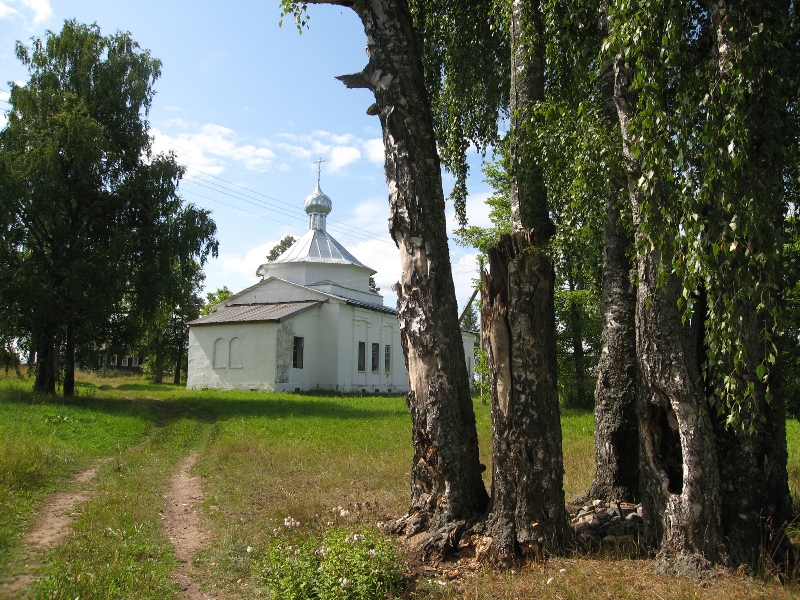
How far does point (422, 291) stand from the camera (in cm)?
624

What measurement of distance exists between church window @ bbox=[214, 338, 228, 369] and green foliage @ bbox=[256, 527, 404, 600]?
27853 mm

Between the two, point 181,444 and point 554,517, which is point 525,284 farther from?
point 181,444

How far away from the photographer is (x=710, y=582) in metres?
4.46

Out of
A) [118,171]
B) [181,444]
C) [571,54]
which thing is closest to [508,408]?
[571,54]

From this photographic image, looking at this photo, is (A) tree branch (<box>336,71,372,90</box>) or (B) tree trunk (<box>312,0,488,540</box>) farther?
(A) tree branch (<box>336,71,372,90</box>)

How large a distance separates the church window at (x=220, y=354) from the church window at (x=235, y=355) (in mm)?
273

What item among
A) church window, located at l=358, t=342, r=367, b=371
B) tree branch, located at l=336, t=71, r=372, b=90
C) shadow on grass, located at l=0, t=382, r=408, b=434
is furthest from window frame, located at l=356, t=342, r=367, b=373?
tree branch, located at l=336, t=71, r=372, b=90

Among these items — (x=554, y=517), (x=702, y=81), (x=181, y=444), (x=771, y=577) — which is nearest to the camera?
(x=702, y=81)

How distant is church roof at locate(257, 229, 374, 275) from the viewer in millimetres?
37938

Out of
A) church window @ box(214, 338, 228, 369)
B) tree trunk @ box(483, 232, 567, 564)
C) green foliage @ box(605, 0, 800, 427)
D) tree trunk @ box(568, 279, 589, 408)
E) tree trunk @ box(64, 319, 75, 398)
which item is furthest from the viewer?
church window @ box(214, 338, 228, 369)

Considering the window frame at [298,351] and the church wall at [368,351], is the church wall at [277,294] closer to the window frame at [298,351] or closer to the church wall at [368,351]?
the church wall at [368,351]

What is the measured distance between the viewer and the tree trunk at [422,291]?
236 inches

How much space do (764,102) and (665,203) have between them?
844 mm

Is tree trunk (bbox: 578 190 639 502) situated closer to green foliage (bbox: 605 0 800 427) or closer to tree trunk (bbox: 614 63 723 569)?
tree trunk (bbox: 614 63 723 569)
